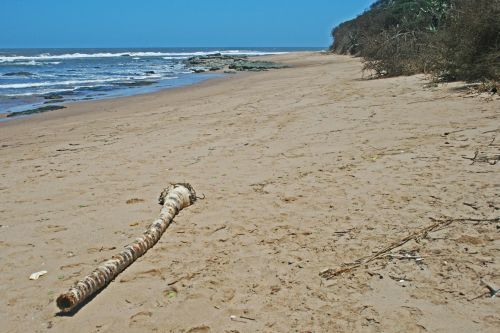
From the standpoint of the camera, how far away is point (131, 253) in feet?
9.68

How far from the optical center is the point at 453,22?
360 inches

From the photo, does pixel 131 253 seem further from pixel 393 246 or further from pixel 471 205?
pixel 471 205

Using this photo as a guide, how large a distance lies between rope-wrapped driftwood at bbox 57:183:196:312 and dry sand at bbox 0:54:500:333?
0.23 feet

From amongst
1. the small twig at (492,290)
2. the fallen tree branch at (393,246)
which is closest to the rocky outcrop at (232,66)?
the fallen tree branch at (393,246)

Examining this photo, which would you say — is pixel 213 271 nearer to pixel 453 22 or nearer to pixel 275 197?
pixel 275 197

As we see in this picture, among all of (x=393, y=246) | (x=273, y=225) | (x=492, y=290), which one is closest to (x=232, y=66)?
(x=273, y=225)

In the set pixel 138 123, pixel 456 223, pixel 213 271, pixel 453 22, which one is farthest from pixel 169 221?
pixel 453 22

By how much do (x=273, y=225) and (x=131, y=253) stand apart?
1076 millimetres

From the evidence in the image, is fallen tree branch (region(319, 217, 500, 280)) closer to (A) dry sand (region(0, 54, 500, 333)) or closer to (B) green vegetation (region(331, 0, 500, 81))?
(A) dry sand (region(0, 54, 500, 333))

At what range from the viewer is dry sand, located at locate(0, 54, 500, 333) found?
2.36 m

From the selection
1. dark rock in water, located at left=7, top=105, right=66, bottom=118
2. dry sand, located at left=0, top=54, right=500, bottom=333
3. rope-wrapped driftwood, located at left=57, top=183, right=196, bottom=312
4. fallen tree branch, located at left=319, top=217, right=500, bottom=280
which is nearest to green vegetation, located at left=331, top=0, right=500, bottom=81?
dry sand, located at left=0, top=54, right=500, bottom=333

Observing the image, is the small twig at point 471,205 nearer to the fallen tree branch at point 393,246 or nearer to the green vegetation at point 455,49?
the fallen tree branch at point 393,246

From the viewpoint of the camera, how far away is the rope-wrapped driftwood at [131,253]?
249 centimetres

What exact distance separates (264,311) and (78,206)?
2.48m
